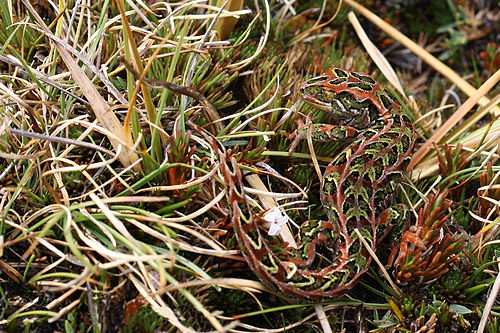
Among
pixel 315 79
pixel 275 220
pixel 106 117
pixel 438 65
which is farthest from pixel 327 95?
pixel 106 117

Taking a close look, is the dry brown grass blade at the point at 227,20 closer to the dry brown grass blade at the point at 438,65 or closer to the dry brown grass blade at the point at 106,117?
the dry brown grass blade at the point at 106,117

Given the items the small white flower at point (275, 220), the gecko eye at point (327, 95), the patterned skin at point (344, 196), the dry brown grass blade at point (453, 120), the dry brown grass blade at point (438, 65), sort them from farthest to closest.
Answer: the dry brown grass blade at point (438, 65) < the dry brown grass blade at point (453, 120) < the gecko eye at point (327, 95) < the small white flower at point (275, 220) < the patterned skin at point (344, 196)

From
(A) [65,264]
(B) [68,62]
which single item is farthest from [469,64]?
(A) [65,264]

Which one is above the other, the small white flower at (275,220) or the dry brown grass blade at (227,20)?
the dry brown grass blade at (227,20)

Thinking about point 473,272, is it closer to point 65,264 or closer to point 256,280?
point 256,280

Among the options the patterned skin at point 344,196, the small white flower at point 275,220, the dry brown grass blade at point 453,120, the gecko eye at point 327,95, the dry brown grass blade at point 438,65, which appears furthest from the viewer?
the dry brown grass blade at point 438,65

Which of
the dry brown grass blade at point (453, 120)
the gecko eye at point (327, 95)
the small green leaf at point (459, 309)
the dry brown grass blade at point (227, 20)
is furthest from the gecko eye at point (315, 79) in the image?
the small green leaf at point (459, 309)

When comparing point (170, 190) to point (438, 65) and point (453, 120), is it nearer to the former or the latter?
point (453, 120)
